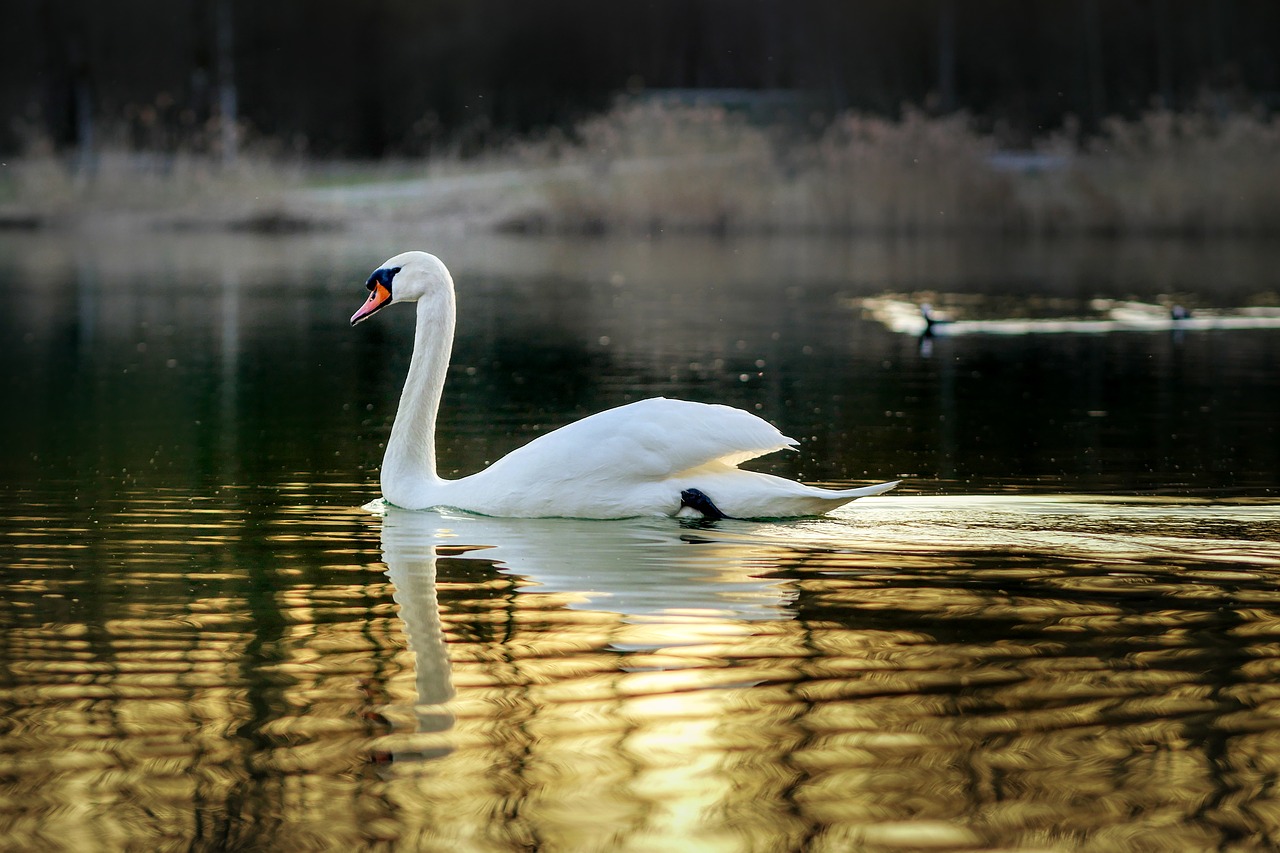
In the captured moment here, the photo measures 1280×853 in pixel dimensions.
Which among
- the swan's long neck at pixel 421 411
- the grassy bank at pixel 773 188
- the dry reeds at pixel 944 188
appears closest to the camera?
the swan's long neck at pixel 421 411

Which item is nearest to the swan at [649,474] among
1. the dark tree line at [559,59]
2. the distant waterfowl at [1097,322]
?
the distant waterfowl at [1097,322]

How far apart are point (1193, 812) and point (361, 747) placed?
6.04ft

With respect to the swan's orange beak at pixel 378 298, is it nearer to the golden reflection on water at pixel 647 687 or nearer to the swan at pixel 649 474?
the swan at pixel 649 474

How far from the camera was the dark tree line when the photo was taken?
145 ft

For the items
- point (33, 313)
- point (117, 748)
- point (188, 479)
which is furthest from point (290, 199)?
point (117, 748)

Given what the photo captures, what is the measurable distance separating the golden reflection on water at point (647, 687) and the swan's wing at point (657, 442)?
0.25 metres

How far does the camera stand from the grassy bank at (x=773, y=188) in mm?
28000

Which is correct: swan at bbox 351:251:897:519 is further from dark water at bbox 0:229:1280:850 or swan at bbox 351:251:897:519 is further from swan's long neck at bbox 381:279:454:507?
swan's long neck at bbox 381:279:454:507

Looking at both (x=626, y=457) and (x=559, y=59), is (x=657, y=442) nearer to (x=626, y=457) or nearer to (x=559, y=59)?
(x=626, y=457)

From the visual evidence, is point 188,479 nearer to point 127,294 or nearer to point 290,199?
point 127,294

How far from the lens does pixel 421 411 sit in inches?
318

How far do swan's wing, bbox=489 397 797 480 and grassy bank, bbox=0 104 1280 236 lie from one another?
21665mm

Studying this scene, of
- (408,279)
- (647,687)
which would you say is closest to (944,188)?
(408,279)

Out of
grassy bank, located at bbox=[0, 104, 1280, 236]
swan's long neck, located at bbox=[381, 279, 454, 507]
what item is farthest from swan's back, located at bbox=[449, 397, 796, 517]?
grassy bank, located at bbox=[0, 104, 1280, 236]
